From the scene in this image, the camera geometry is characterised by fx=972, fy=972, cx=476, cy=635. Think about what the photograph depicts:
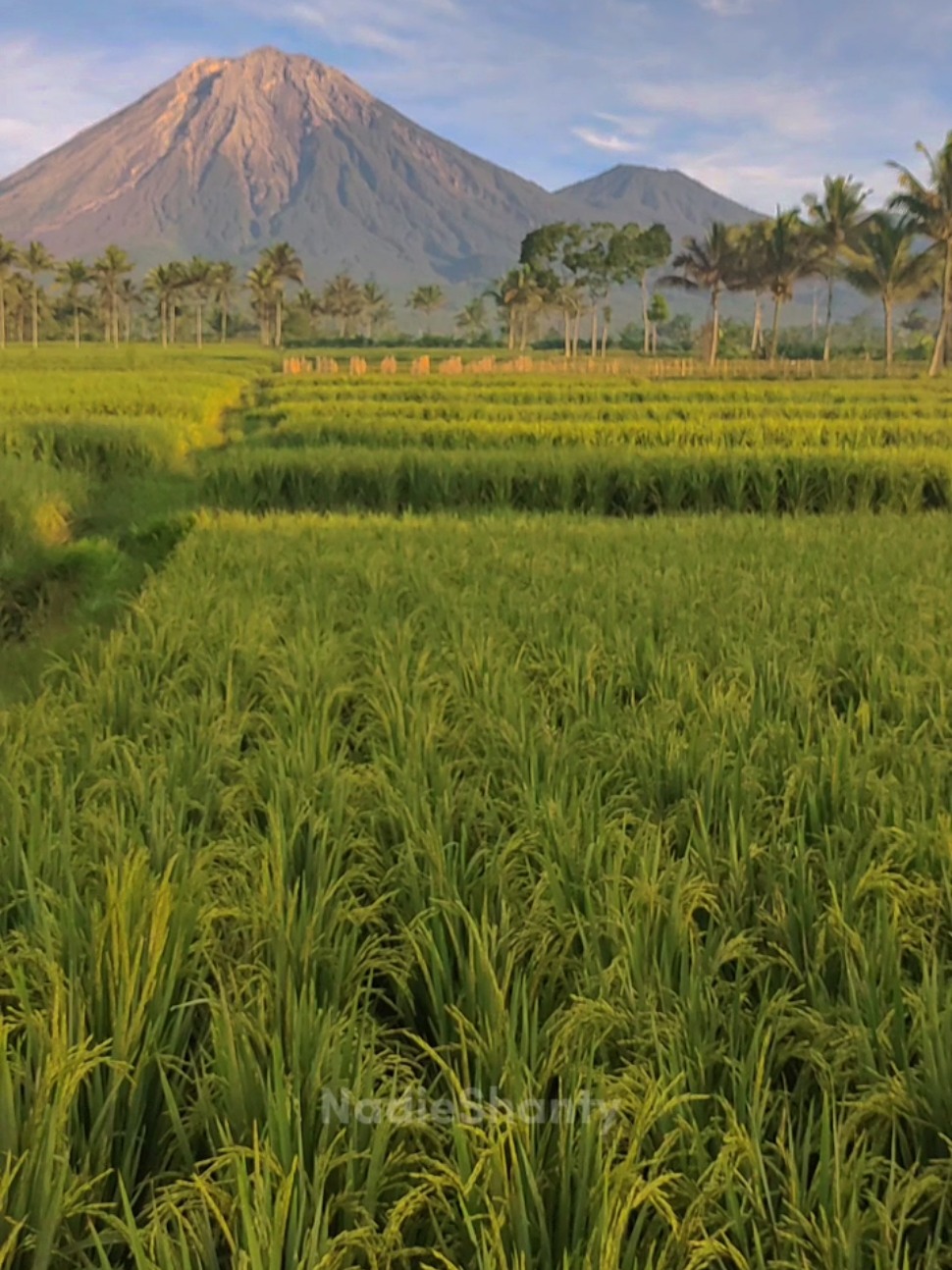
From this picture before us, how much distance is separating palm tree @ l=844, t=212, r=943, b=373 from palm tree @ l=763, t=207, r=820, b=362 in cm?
293

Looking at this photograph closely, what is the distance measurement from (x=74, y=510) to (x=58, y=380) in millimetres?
14269

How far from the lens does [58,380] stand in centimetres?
2288

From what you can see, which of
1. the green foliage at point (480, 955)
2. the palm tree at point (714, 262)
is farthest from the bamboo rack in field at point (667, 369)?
the green foliage at point (480, 955)

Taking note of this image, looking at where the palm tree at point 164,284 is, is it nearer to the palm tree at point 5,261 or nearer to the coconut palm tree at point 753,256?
the palm tree at point 5,261

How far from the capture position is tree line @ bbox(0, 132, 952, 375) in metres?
38.7

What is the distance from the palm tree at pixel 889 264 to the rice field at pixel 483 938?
39349mm

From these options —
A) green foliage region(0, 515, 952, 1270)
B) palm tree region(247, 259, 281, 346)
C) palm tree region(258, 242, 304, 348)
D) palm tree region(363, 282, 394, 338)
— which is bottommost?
green foliage region(0, 515, 952, 1270)

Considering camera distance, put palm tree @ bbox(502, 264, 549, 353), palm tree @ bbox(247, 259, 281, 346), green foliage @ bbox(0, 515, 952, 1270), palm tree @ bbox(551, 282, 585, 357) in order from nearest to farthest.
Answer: green foliage @ bbox(0, 515, 952, 1270) → palm tree @ bbox(502, 264, 549, 353) → palm tree @ bbox(551, 282, 585, 357) → palm tree @ bbox(247, 259, 281, 346)

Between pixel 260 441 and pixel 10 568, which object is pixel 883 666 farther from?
pixel 260 441

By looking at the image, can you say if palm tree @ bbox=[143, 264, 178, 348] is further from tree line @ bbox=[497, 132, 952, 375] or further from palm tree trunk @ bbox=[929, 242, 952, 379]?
palm tree trunk @ bbox=[929, 242, 952, 379]

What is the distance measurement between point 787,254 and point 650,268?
2647cm

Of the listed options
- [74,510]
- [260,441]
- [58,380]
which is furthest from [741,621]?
[58,380]

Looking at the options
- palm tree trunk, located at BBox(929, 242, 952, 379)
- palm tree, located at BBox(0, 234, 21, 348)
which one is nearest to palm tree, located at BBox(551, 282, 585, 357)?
palm tree trunk, located at BBox(929, 242, 952, 379)

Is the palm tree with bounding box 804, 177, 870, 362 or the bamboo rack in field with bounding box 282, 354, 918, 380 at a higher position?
the palm tree with bounding box 804, 177, 870, 362
